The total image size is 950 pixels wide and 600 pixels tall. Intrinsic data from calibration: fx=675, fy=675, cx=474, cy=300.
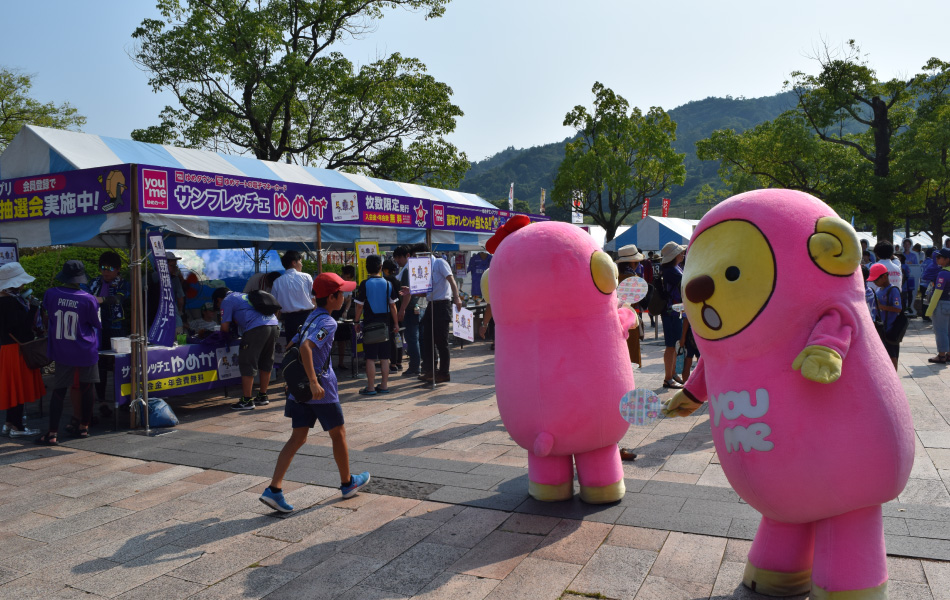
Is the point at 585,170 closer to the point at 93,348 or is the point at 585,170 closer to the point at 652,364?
the point at 652,364

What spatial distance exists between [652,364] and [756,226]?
791 cm

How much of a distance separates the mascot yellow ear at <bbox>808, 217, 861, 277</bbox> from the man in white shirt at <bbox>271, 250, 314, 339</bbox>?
719 centimetres

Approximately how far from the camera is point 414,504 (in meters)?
4.95

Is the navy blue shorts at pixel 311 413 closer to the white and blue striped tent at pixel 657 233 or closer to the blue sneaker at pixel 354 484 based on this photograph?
the blue sneaker at pixel 354 484

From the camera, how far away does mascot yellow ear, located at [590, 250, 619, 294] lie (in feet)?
14.8

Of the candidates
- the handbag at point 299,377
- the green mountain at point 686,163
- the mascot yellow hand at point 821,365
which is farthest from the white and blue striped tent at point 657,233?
the green mountain at point 686,163

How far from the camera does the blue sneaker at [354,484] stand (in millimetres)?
5074

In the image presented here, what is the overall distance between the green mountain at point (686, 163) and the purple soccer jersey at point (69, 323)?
159 ft

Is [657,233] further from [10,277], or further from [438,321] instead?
[10,277]

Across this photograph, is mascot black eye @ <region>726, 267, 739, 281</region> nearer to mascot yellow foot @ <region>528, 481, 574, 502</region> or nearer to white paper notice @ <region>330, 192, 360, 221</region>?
mascot yellow foot @ <region>528, 481, 574, 502</region>

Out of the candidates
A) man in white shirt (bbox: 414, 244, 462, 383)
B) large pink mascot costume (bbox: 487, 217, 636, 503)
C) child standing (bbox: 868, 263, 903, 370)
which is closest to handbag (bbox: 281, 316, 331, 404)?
large pink mascot costume (bbox: 487, 217, 636, 503)

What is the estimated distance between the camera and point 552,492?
→ 15.6ft

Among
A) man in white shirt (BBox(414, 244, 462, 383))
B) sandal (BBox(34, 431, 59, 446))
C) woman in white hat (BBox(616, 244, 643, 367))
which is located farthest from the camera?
man in white shirt (BBox(414, 244, 462, 383))

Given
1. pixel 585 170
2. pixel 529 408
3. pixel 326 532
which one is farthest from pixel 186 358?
pixel 585 170
